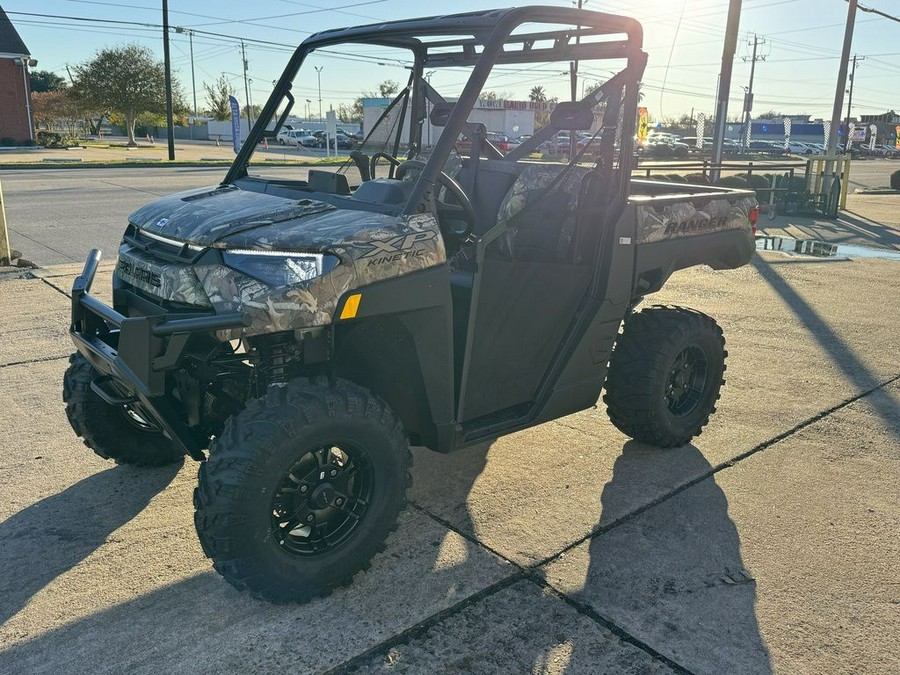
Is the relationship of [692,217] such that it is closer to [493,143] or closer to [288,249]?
[493,143]

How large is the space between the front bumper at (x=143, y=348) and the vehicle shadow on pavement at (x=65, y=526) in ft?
2.00

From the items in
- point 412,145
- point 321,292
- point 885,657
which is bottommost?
point 885,657

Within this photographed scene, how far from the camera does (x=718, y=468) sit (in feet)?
13.7

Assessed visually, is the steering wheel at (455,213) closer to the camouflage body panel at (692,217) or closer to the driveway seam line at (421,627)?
the camouflage body panel at (692,217)

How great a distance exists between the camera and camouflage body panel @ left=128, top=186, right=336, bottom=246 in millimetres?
2883

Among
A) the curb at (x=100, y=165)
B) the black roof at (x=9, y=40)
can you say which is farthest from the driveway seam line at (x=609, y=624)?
the black roof at (x=9, y=40)

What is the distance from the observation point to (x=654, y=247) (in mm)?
3926

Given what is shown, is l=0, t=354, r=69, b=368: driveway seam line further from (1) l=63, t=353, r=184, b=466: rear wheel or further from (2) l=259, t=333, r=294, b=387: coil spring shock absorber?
(2) l=259, t=333, r=294, b=387: coil spring shock absorber

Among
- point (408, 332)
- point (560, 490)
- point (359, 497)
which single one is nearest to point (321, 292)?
point (408, 332)

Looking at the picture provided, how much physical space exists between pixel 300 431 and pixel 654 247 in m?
2.13

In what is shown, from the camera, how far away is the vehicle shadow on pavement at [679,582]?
2.70 m

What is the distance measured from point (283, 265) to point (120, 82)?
182 ft

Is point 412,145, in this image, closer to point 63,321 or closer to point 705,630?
point 705,630

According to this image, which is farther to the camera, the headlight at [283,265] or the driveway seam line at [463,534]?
the driveway seam line at [463,534]
